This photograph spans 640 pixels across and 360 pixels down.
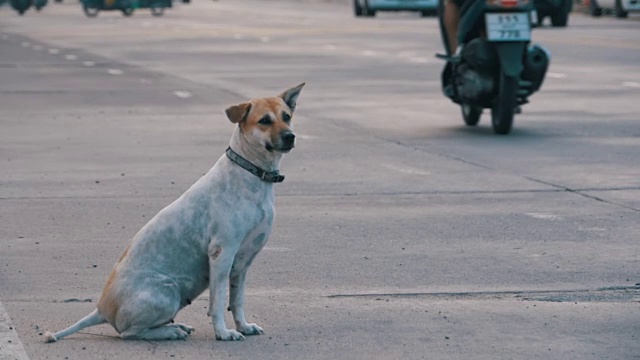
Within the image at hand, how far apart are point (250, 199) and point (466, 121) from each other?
985 cm

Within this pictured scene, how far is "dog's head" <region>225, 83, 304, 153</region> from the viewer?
693cm

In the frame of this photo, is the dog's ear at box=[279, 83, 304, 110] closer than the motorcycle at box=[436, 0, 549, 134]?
Yes

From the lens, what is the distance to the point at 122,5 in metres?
56.6

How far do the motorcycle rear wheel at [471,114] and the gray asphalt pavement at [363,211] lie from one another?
10cm

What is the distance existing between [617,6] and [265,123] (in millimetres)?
38620

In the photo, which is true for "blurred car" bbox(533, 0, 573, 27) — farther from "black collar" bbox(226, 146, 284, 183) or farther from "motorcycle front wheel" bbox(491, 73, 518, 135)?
"black collar" bbox(226, 146, 284, 183)

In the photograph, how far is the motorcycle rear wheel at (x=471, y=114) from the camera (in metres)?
16.4

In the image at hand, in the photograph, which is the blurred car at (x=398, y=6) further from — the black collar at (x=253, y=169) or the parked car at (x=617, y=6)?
the black collar at (x=253, y=169)

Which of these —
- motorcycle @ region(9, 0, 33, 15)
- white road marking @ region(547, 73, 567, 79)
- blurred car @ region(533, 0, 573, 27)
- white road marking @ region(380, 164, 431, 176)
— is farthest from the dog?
motorcycle @ region(9, 0, 33, 15)

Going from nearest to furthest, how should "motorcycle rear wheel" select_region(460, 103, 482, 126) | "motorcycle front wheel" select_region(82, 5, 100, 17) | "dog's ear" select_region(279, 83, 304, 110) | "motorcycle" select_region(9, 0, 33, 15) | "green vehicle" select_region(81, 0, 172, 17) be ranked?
"dog's ear" select_region(279, 83, 304, 110) → "motorcycle rear wheel" select_region(460, 103, 482, 126) → "green vehicle" select_region(81, 0, 172, 17) → "motorcycle front wheel" select_region(82, 5, 100, 17) → "motorcycle" select_region(9, 0, 33, 15)

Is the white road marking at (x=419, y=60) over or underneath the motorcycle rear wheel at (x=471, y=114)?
underneath

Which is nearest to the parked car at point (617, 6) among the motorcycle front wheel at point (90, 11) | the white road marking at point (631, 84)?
the motorcycle front wheel at point (90, 11)

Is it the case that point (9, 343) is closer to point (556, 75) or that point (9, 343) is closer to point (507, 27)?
point (507, 27)

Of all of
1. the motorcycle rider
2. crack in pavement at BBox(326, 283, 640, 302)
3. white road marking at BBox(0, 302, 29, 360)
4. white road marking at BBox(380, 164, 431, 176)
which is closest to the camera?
white road marking at BBox(0, 302, 29, 360)
